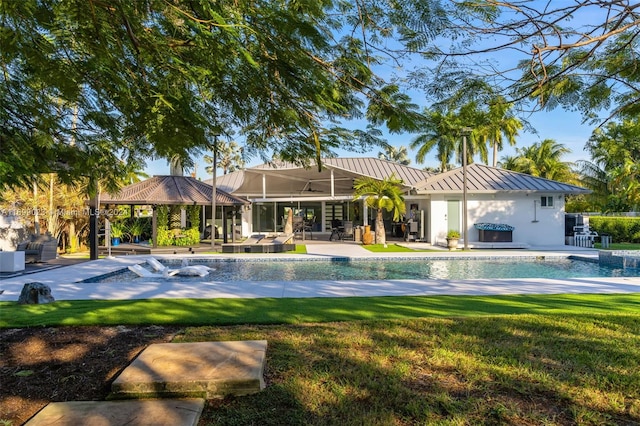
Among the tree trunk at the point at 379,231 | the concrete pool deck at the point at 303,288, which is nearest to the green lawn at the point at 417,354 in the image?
the concrete pool deck at the point at 303,288

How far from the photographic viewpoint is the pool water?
1238 centimetres

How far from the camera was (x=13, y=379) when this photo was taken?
387 cm

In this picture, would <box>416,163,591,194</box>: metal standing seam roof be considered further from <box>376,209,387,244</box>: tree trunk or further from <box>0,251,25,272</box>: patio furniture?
<box>0,251,25,272</box>: patio furniture

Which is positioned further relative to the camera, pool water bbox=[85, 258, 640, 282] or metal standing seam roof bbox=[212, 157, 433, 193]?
metal standing seam roof bbox=[212, 157, 433, 193]

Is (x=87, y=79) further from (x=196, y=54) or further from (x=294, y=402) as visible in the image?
(x=294, y=402)

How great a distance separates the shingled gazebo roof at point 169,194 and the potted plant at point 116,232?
2161 millimetres

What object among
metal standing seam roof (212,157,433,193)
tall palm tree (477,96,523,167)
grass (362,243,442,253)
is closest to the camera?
tall palm tree (477,96,523,167)

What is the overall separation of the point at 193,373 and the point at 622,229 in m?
28.2

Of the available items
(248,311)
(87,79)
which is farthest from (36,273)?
(87,79)

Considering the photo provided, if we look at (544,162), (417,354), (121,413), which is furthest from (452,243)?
(544,162)

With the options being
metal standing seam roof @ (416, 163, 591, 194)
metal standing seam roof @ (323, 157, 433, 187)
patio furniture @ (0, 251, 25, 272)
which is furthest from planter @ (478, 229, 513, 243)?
patio furniture @ (0, 251, 25, 272)

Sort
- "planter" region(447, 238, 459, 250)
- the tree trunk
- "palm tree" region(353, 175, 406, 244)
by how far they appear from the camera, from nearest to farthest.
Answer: "planter" region(447, 238, 459, 250)
"palm tree" region(353, 175, 406, 244)
the tree trunk

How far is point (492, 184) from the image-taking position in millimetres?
21609

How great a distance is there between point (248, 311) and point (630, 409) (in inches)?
195
